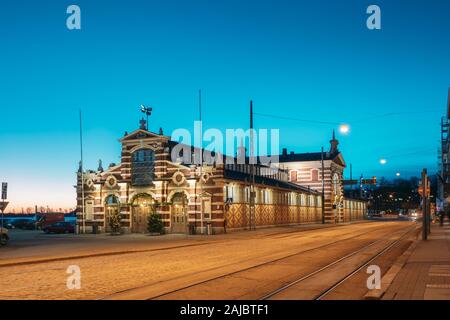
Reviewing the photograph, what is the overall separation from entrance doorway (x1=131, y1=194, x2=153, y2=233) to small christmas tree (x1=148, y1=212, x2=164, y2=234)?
220cm

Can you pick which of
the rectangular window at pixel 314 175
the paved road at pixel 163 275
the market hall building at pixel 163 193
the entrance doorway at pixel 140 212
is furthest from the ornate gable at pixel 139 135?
the rectangular window at pixel 314 175

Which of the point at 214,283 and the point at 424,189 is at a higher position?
the point at 424,189

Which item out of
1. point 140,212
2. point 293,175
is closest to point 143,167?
point 140,212

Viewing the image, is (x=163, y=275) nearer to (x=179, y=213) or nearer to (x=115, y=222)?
(x=179, y=213)

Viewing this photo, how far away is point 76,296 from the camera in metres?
12.9

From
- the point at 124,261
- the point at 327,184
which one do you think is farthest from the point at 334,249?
the point at 327,184

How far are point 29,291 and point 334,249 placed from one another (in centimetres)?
1776

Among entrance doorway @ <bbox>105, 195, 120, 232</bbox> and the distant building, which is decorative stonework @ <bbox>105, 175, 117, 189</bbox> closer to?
entrance doorway @ <bbox>105, 195, 120, 232</bbox>

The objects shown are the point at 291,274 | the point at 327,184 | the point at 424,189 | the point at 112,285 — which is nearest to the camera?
the point at 112,285

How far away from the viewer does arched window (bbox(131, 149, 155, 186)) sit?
48438 mm

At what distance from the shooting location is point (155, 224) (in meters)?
45.9

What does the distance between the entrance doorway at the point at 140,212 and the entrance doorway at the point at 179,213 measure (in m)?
2.41

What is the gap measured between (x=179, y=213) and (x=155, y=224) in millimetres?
2483
